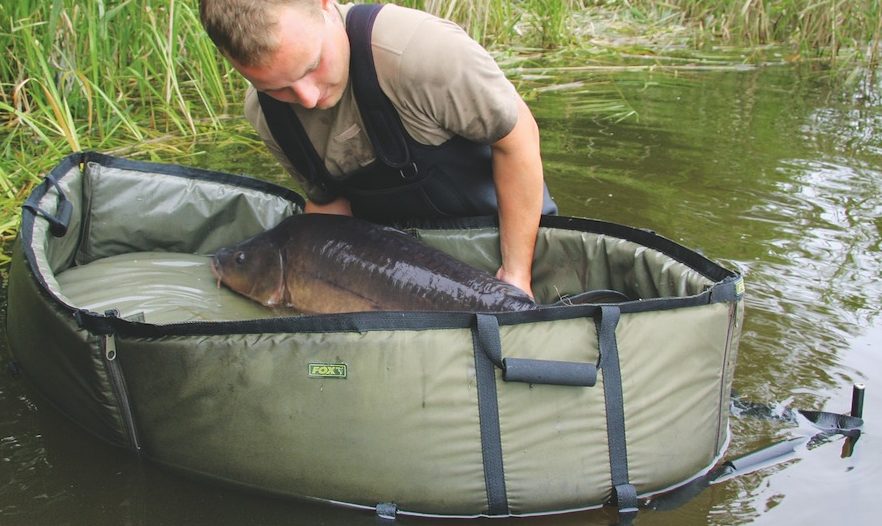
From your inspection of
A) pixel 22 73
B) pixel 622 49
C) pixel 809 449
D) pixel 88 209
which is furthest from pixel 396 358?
pixel 622 49

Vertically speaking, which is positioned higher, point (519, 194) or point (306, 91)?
point (306, 91)

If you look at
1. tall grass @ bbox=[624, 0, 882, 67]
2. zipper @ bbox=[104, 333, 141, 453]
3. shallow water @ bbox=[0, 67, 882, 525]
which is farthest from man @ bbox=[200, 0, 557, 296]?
tall grass @ bbox=[624, 0, 882, 67]

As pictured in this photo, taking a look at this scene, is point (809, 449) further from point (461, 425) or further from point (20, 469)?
point (20, 469)

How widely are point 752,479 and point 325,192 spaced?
5.64 ft

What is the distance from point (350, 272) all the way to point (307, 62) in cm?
79

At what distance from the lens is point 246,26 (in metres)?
2.32

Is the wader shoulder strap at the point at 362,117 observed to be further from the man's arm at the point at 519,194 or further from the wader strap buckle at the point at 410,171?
the man's arm at the point at 519,194

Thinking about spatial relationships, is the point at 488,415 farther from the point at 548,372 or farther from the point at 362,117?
the point at 362,117

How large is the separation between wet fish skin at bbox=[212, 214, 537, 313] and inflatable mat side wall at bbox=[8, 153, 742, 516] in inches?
22.0

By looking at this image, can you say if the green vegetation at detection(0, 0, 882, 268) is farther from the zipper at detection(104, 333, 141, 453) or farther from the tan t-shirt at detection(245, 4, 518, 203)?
the tan t-shirt at detection(245, 4, 518, 203)

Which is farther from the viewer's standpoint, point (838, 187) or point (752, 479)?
point (838, 187)

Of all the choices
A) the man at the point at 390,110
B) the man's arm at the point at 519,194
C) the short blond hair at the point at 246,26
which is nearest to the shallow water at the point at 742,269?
the man's arm at the point at 519,194

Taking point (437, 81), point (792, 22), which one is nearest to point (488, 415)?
point (437, 81)

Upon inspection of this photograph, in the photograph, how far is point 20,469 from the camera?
238cm
